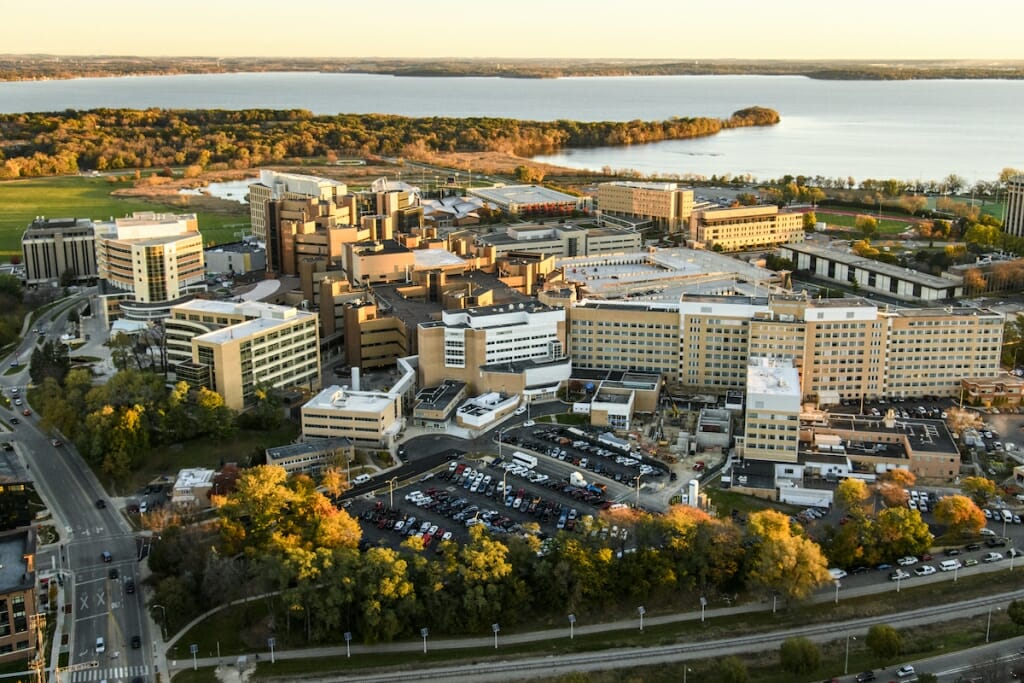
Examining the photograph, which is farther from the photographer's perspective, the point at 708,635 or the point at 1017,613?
the point at 708,635

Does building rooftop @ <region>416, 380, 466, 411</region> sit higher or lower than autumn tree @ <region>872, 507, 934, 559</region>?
higher

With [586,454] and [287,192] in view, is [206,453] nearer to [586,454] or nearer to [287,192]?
[586,454]

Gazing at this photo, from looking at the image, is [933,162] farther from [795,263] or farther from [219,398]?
[219,398]

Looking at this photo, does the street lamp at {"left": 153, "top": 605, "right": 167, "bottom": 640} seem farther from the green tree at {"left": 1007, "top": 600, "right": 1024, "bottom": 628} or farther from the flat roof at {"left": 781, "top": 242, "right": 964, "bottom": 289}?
the flat roof at {"left": 781, "top": 242, "right": 964, "bottom": 289}

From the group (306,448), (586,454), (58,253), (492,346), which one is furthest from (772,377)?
(58,253)

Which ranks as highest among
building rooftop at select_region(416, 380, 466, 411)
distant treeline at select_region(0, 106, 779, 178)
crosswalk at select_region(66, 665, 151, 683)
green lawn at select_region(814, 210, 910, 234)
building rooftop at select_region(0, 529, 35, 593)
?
distant treeline at select_region(0, 106, 779, 178)

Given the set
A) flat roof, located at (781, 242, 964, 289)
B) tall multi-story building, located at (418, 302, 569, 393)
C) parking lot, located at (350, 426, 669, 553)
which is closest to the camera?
parking lot, located at (350, 426, 669, 553)

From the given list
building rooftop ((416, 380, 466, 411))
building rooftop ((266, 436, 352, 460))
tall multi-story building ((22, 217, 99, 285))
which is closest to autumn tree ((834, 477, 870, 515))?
building rooftop ((416, 380, 466, 411))
